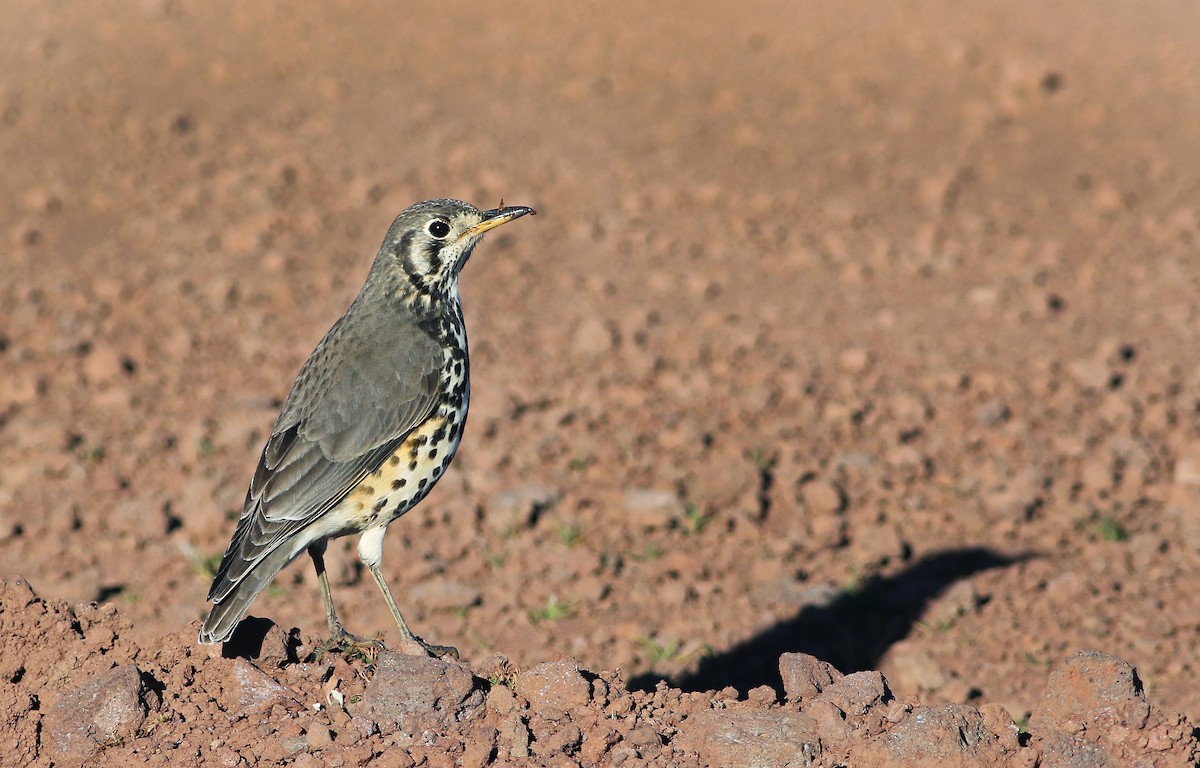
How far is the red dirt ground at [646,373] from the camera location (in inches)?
197

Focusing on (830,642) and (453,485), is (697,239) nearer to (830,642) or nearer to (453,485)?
(453,485)

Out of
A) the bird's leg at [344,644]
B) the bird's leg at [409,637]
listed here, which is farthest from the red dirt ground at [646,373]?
the bird's leg at [409,637]

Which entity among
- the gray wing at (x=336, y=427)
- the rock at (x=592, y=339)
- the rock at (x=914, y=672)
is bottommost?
the rock at (x=914, y=672)

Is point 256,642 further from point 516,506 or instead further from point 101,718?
point 516,506

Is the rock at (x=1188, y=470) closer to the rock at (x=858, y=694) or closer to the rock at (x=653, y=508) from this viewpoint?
the rock at (x=653, y=508)

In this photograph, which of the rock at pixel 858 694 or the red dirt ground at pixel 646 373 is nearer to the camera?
the rock at pixel 858 694

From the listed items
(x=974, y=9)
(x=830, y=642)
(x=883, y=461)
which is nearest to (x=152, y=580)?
(x=830, y=642)

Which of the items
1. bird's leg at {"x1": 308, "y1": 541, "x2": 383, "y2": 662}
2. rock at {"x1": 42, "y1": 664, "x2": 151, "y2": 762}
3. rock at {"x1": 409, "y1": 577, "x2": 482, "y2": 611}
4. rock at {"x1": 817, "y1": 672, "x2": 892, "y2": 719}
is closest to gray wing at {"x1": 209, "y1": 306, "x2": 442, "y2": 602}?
bird's leg at {"x1": 308, "y1": 541, "x2": 383, "y2": 662}

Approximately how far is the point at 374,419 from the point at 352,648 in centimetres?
91

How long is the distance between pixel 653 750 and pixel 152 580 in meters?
4.02

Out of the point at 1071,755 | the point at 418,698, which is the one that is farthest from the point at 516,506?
the point at 1071,755

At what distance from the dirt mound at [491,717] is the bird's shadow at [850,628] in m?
1.65

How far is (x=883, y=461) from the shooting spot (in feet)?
28.8

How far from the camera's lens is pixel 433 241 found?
6.09m
